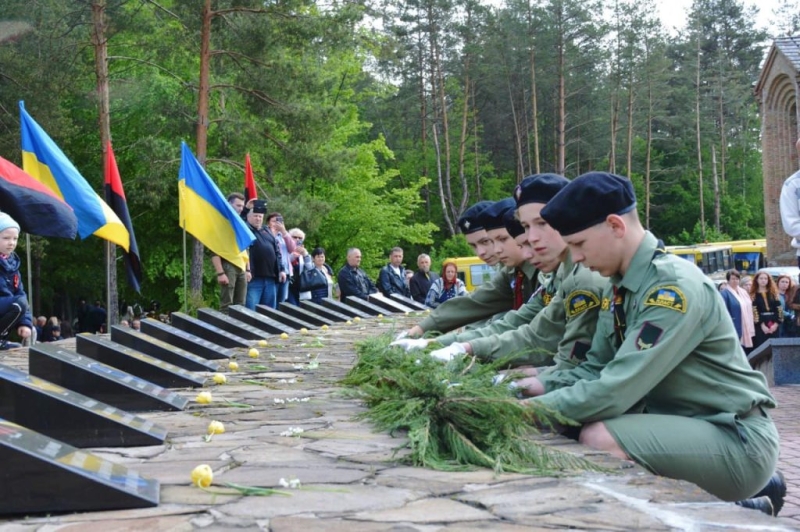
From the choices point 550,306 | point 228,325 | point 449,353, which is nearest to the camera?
point 449,353

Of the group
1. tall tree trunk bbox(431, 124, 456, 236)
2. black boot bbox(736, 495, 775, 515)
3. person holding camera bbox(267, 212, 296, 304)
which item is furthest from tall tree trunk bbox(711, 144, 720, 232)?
black boot bbox(736, 495, 775, 515)

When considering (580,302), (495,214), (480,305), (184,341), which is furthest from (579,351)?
(184,341)

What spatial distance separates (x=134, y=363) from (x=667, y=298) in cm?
397

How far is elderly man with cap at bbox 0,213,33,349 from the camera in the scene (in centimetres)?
923

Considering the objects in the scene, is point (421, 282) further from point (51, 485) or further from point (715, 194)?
point (715, 194)

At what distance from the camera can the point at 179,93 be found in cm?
3083

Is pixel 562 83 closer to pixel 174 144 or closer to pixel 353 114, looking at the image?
pixel 353 114

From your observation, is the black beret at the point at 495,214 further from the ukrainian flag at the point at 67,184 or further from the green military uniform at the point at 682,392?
the ukrainian flag at the point at 67,184

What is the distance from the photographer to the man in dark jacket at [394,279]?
18750 millimetres

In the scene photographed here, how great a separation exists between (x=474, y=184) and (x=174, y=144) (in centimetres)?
2874

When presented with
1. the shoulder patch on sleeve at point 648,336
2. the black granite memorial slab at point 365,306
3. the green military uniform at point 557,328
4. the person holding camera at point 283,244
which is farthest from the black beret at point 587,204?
the black granite memorial slab at point 365,306

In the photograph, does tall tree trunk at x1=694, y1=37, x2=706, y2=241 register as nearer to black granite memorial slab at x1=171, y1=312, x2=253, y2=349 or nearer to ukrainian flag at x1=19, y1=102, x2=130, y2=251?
ukrainian flag at x1=19, y1=102, x2=130, y2=251

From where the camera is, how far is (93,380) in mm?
5754

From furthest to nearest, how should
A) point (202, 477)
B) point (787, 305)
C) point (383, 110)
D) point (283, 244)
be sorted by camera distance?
point (383, 110) < point (787, 305) < point (283, 244) < point (202, 477)
